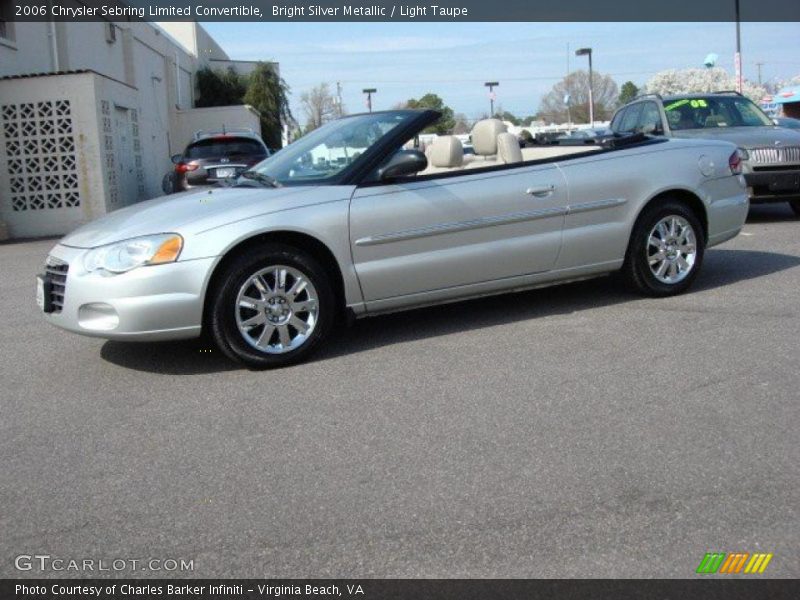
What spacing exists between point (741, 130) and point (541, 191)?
631 cm

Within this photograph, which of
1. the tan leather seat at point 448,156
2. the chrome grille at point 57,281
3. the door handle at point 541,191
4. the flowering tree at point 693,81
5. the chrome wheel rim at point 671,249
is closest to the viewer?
the chrome grille at point 57,281

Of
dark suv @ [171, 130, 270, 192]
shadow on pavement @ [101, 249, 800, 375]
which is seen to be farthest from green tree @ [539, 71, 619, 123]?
shadow on pavement @ [101, 249, 800, 375]

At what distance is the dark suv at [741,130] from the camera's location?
1073 centimetres

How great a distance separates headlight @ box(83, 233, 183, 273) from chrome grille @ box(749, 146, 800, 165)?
7945 millimetres

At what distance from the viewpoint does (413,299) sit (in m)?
5.84

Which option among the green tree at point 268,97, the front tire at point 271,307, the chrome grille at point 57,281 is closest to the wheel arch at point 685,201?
the front tire at point 271,307

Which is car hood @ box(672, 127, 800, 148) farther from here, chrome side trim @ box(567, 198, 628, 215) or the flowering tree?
the flowering tree

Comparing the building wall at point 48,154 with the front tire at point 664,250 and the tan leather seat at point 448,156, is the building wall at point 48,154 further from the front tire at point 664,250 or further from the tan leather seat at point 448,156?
the front tire at point 664,250

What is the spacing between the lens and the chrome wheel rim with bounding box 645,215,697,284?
6.65m

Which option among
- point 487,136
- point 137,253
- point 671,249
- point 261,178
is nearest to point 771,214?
point 671,249

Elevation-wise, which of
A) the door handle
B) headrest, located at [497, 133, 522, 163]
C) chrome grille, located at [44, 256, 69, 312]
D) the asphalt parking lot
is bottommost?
the asphalt parking lot

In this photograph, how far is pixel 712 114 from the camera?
1175cm

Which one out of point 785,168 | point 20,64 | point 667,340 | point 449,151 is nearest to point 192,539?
point 667,340

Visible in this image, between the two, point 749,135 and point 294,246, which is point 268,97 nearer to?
point 749,135
